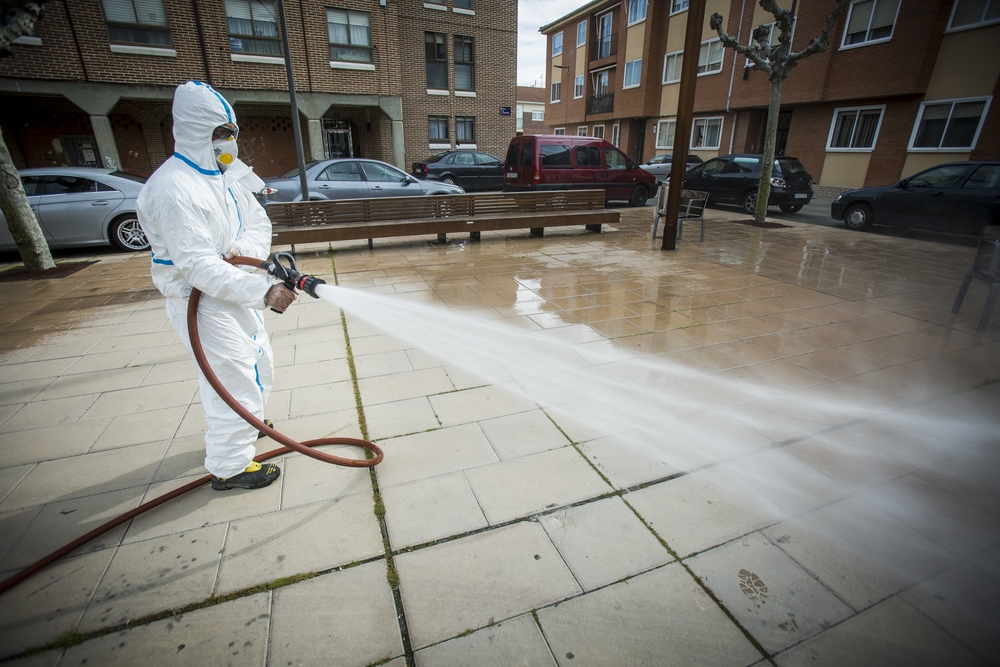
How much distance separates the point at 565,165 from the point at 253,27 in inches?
436

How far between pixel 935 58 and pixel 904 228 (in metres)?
8.60

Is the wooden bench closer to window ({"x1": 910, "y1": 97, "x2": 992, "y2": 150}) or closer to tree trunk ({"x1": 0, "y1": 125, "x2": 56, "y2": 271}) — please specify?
tree trunk ({"x1": 0, "y1": 125, "x2": 56, "y2": 271})

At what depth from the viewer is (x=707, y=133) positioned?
22.9m

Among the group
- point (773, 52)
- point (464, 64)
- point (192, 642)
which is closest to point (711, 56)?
point (464, 64)

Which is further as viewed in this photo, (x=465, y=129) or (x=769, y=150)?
(x=465, y=129)

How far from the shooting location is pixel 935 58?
14.2m

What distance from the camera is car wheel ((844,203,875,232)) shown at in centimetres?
1029

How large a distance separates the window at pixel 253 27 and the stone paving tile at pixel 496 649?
59.4 feet

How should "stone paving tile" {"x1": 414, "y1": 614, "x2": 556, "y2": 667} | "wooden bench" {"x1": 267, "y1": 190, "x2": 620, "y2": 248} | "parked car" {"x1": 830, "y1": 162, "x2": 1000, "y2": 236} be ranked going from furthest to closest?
"parked car" {"x1": 830, "y1": 162, "x2": 1000, "y2": 236}
"wooden bench" {"x1": 267, "y1": 190, "x2": 620, "y2": 248}
"stone paving tile" {"x1": 414, "y1": 614, "x2": 556, "y2": 667}

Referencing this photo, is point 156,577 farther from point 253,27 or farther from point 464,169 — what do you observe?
point 253,27

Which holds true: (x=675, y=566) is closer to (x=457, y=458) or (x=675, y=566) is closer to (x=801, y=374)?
(x=457, y=458)

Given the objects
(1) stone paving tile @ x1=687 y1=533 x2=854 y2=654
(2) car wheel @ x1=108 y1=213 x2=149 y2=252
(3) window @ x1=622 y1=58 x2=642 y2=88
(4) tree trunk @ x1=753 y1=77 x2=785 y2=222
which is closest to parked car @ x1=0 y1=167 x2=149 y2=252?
(2) car wheel @ x1=108 y1=213 x2=149 y2=252

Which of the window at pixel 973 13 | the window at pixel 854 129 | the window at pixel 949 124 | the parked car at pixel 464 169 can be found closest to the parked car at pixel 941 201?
the window at pixel 949 124

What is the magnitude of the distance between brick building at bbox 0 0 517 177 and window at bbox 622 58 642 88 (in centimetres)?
955
